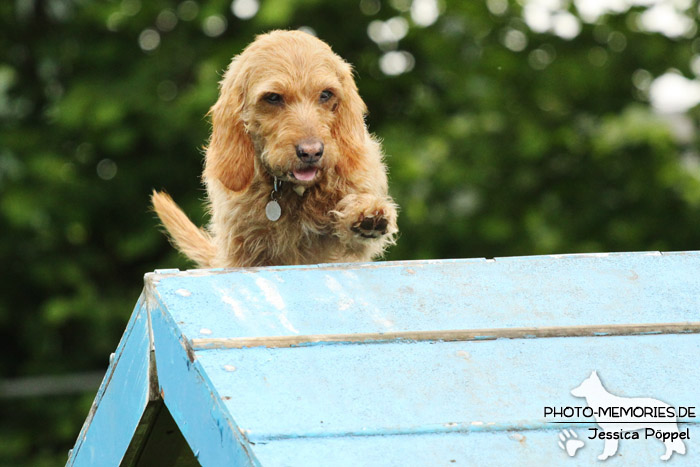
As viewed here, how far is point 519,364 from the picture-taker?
232cm

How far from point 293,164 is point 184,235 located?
3.26ft

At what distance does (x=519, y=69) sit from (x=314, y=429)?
6.21 metres

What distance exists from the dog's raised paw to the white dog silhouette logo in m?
1.23

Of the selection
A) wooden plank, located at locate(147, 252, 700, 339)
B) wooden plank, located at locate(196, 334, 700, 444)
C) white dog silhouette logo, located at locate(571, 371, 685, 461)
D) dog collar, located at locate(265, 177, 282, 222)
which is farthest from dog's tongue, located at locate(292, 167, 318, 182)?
white dog silhouette logo, located at locate(571, 371, 685, 461)

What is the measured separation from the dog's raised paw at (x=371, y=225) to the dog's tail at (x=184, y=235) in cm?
95

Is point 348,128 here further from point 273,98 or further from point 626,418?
point 626,418

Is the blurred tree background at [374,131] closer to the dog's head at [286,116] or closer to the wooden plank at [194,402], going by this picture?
the dog's head at [286,116]

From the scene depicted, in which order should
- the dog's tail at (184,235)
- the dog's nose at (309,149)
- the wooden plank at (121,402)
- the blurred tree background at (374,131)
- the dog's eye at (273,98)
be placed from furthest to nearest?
1. the blurred tree background at (374,131)
2. the dog's tail at (184,235)
3. the dog's eye at (273,98)
4. the dog's nose at (309,149)
5. the wooden plank at (121,402)

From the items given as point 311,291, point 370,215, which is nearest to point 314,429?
point 311,291

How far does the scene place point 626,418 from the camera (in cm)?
218

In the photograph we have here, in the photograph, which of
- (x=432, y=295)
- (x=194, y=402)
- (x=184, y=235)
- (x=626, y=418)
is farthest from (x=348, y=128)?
(x=626, y=418)

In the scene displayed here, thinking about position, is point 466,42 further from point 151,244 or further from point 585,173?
point 151,244

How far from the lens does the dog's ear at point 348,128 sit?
141 inches

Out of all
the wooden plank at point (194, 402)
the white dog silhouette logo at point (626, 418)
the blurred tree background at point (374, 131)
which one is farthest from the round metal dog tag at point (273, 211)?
the blurred tree background at point (374, 131)
